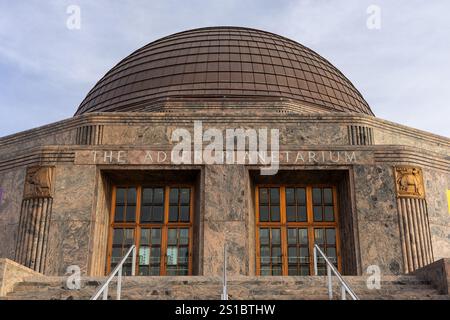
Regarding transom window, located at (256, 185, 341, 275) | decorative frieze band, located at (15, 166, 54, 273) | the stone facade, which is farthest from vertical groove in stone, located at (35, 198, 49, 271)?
transom window, located at (256, 185, 341, 275)

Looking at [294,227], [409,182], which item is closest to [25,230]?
[294,227]

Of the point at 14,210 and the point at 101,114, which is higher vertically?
the point at 101,114

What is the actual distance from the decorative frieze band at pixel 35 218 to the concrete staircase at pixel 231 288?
1.93 metres

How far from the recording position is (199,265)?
344 inches

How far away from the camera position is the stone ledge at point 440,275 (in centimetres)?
630

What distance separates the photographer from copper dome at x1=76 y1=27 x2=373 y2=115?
15.8m

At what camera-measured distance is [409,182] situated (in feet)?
30.6

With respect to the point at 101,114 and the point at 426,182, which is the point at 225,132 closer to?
the point at 101,114

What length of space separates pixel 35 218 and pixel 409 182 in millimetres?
6308

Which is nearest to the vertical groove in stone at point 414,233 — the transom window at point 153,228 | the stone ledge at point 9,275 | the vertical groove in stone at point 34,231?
the transom window at point 153,228
